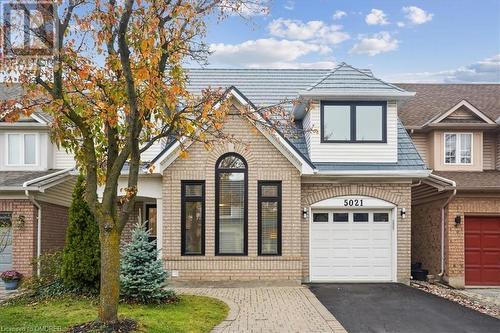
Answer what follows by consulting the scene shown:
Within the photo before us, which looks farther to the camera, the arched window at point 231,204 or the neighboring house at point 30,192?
the neighboring house at point 30,192

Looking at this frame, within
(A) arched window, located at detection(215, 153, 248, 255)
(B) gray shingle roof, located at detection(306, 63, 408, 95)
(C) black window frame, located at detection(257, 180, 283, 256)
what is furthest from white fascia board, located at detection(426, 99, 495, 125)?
(A) arched window, located at detection(215, 153, 248, 255)

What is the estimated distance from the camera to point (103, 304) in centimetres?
841

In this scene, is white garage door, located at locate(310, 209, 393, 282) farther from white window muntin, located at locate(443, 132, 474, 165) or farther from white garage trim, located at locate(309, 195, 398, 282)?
white window muntin, located at locate(443, 132, 474, 165)

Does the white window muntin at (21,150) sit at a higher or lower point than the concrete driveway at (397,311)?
higher

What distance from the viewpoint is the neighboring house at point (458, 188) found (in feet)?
52.1

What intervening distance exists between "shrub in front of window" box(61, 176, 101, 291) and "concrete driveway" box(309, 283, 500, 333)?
5.79m

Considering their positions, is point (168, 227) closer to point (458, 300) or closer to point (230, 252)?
point (230, 252)

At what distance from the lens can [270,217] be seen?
49.5 feet

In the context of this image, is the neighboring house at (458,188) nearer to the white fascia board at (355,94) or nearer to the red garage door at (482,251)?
the red garage door at (482,251)

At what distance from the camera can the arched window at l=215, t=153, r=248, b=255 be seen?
15.0 meters

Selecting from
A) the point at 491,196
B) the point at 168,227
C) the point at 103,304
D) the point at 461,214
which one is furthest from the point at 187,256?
the point at 491,196

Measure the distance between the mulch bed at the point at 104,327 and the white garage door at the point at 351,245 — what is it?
8.20 m

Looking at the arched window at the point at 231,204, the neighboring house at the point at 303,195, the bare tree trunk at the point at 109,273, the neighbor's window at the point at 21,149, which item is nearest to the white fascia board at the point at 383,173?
the neighboring house at the point at 303,195

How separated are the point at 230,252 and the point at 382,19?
367 inches
